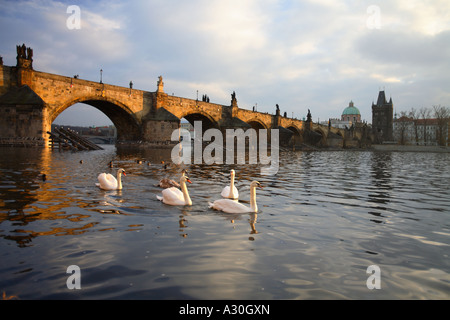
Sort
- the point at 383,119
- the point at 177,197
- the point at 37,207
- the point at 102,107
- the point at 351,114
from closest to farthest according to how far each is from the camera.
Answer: the point at 37,207, the point at 177,197, the point at 102,107, the point at 383,119, the point at 351,114

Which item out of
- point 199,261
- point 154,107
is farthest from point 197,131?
point 199,261

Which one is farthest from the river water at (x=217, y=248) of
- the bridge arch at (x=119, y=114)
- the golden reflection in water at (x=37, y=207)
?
the bridge arch at (x=119, y=114)

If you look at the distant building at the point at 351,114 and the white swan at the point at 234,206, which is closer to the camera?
the white swan at the point at 234,206

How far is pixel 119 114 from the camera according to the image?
1345 inches

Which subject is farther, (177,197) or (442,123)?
(442,123)

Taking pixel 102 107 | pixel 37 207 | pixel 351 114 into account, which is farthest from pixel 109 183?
pixel 351 114

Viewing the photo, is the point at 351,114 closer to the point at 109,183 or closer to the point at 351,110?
the point at 351,110

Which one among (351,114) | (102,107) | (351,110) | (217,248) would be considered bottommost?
(217,248)

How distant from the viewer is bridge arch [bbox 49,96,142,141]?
95.4 feet

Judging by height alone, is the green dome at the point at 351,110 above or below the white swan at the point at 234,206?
above

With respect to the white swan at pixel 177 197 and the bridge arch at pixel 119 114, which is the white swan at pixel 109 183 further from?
the bridge arch at pixel 119 114

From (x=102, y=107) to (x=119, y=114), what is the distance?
1853mm

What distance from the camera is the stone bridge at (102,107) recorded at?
23.3 meters
